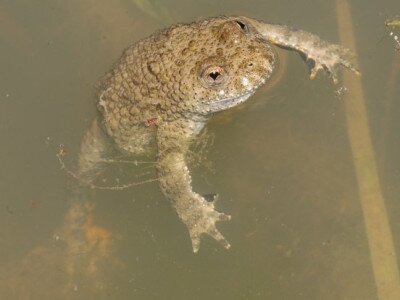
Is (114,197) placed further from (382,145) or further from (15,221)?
(382,145)

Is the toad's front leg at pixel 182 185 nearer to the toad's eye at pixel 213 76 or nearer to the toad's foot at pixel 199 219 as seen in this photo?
the toad's foot at pixel 199 219

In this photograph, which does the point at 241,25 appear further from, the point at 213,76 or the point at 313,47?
the point at 313,47

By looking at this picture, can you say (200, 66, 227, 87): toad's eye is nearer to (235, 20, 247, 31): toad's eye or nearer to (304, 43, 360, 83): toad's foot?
(235, 20, 247, 31): toad's eye

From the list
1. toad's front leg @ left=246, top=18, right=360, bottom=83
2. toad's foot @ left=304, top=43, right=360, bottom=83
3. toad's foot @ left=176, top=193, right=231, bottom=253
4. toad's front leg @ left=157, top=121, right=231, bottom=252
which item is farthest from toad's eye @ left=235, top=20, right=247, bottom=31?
toad's foot @ left=176, top=193, right=231, bottom=253

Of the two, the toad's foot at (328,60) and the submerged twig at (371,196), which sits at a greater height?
the toad's foot at (328,60)

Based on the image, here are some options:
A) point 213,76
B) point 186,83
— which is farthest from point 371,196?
point 186,83

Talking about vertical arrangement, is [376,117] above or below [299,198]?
above

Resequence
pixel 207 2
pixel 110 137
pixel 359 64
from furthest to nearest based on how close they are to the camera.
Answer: pixel 207 2, pixel 359 64, pixel 110 137

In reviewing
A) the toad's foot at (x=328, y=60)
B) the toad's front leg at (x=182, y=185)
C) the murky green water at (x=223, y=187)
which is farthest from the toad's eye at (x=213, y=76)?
the toad's foot at (x=328, y=60)

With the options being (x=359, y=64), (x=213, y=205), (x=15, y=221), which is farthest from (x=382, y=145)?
(x=15, y=221)
